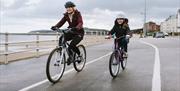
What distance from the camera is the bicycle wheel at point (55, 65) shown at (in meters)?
9.47

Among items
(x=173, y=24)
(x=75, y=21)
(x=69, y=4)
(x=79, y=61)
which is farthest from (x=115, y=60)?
(x=173, y=24)

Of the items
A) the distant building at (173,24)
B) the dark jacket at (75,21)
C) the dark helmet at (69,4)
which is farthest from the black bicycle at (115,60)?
the distant building at (173,24)

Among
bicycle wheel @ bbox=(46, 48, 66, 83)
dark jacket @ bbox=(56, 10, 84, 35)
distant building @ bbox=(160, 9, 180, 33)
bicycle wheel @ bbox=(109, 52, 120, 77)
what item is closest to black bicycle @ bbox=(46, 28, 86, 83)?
bicycle wheel @ bbox=(46, 48, 66, 83)

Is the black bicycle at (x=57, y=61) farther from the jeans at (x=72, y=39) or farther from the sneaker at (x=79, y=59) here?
the sneaker at (x=79, y=59)

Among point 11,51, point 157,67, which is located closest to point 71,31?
point 157,67

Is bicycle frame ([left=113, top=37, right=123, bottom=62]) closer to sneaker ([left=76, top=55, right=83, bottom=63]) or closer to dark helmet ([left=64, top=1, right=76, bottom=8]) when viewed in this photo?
sneaker ([left=76, top=55, right=83, bottom=63])

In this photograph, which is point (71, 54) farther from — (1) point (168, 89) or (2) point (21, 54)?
(2) point (21, 54)

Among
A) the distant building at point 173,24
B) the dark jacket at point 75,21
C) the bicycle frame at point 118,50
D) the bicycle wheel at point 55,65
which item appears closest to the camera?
the bicycle wheel at point 55,65

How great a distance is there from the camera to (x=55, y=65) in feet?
32.2

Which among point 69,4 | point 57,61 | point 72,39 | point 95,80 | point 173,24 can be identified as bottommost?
point 95,80

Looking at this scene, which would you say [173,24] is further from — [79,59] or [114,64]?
[114,64]

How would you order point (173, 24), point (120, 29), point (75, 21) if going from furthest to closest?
point (173, 24), point (120, 29), point (75, 21)

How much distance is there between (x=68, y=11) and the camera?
1034cm

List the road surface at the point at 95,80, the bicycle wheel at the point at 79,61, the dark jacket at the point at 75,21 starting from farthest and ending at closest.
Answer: the bicycle wheel at the point at 79,61 < the dark jacket at the point at 75,21 < the road surface at the point at 95,80
